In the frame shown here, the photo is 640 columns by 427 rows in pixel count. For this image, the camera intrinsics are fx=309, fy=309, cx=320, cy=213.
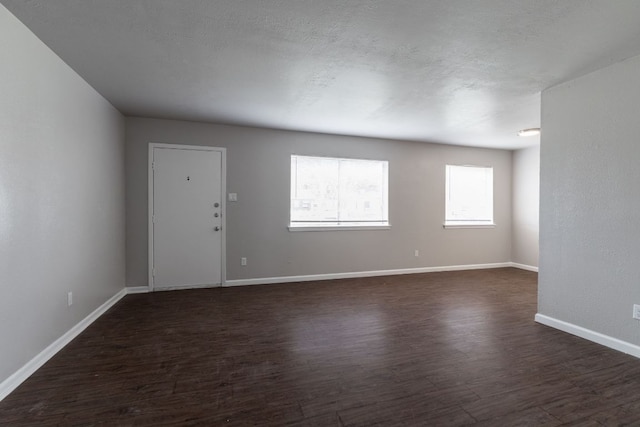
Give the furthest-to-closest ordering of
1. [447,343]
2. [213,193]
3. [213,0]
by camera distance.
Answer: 1. [213,193]
2. [447,343]
3. [213,0]

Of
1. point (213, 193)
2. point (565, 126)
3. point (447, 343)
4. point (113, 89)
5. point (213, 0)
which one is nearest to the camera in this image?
point (213, 0)

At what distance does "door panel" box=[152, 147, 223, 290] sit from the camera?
4312 millimetres

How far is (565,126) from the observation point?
2.94 m

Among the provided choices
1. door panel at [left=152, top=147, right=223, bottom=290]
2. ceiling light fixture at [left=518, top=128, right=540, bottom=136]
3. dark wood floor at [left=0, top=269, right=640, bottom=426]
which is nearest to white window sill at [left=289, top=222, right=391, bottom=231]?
door panel at [left=152, top=147, right=223, bottom=290]

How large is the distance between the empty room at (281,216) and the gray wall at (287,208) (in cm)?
5

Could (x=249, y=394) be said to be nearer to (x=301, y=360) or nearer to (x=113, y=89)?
(x=301, y=360)

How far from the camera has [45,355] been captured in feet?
7.50

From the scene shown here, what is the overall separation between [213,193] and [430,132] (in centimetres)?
348

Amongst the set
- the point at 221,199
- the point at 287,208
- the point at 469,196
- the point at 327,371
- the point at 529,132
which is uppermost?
the point at 529,132

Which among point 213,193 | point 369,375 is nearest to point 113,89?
point 213,193

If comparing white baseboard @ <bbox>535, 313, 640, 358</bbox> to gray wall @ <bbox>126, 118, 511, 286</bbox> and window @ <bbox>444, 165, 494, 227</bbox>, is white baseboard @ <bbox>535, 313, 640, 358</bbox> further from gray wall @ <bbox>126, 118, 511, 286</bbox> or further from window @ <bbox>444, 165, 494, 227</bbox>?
window @ <bbox>444, 165, 494, 227</bbox>

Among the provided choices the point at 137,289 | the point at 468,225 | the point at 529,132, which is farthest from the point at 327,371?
the point at 468,225

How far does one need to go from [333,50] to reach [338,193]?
2.94 m

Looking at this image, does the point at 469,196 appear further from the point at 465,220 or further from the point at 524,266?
→ the point at 524,266
